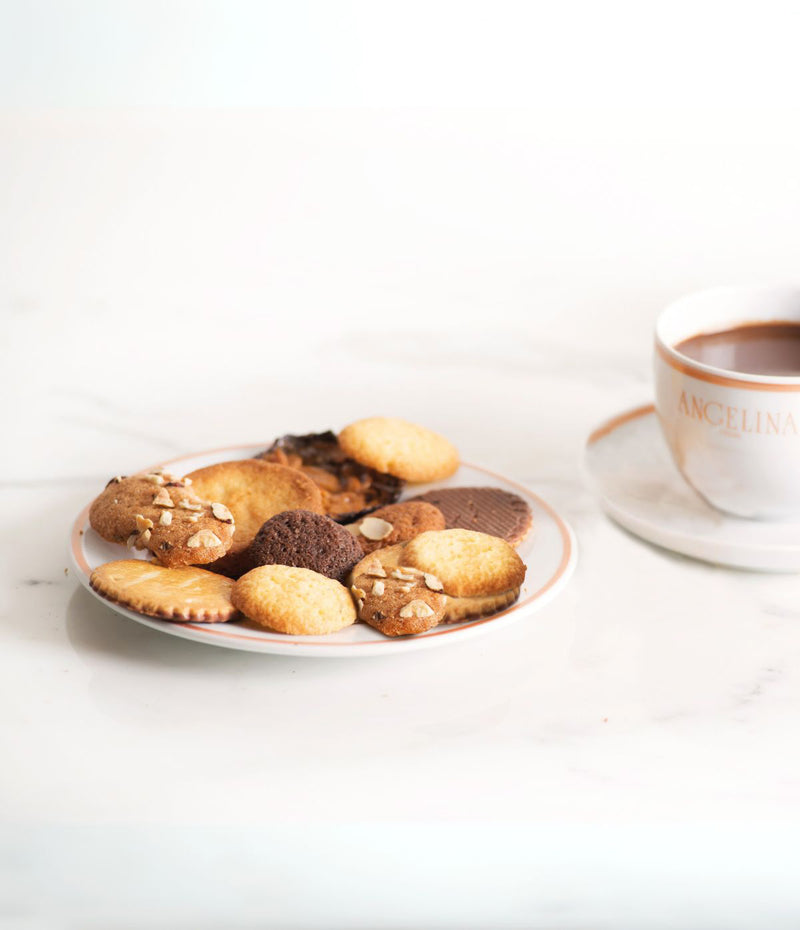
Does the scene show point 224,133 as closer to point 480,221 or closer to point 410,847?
point 480,221

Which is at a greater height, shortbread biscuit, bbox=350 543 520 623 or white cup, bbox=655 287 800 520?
white cup, bbox=655 287 800 520

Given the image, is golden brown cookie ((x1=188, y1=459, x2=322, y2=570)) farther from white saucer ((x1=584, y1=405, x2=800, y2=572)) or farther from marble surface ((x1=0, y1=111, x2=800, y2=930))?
white saucer ((x1=584, y1=405, x2=800, y2=572))

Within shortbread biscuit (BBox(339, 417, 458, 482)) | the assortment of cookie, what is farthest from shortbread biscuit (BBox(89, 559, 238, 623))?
shortbread biscuit (BBox(339, 417, 458, 482))

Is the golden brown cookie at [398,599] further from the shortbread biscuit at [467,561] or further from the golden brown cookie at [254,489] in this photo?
the golden brown cookie at [254,489]

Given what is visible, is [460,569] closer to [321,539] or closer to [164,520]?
[321,539]

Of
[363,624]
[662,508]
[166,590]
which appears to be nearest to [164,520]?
[166,590]

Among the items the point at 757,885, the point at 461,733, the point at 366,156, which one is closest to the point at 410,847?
the point at 461,733

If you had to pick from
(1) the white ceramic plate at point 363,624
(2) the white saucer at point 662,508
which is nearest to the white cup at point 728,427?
(2) the white saucer at point 662,508

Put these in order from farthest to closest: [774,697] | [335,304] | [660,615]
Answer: [335,304], [660,615], [774,697]
